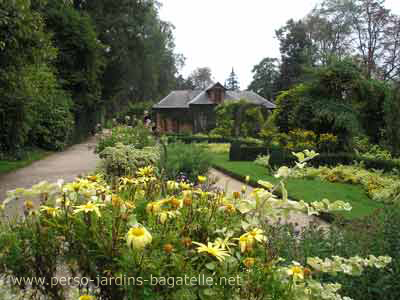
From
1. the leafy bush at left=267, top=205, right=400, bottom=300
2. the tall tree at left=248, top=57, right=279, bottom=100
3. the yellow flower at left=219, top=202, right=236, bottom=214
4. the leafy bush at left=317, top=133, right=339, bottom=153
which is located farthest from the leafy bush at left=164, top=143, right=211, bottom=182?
the tall tree at left=248, top=57, right=279, bottom=100

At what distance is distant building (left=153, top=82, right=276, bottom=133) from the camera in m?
32.9

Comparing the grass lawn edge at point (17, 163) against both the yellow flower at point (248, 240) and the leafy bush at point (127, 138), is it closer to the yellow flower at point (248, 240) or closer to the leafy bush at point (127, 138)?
the leafy bush at point (127, 138)

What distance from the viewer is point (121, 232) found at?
1153 mm

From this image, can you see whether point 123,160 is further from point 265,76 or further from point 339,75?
point 265,76

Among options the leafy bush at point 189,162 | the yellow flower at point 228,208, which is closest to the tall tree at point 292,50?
the leafy bush at point 189,162

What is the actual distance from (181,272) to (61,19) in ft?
68.5

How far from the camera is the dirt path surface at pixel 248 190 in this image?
12.4 ft

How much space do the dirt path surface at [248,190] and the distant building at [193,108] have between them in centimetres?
2086

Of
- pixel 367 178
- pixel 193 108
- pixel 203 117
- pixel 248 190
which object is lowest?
pixel 248 190

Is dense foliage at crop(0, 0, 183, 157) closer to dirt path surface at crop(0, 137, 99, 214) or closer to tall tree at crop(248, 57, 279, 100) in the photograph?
dirt path surface at crop(0, 137, 99, 214)

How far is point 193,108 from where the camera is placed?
1305 inches

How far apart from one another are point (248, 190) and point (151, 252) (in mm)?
7834

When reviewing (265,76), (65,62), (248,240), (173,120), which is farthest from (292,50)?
(248,240)

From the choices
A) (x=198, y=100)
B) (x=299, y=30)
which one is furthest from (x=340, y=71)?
(x=299, y=30)
